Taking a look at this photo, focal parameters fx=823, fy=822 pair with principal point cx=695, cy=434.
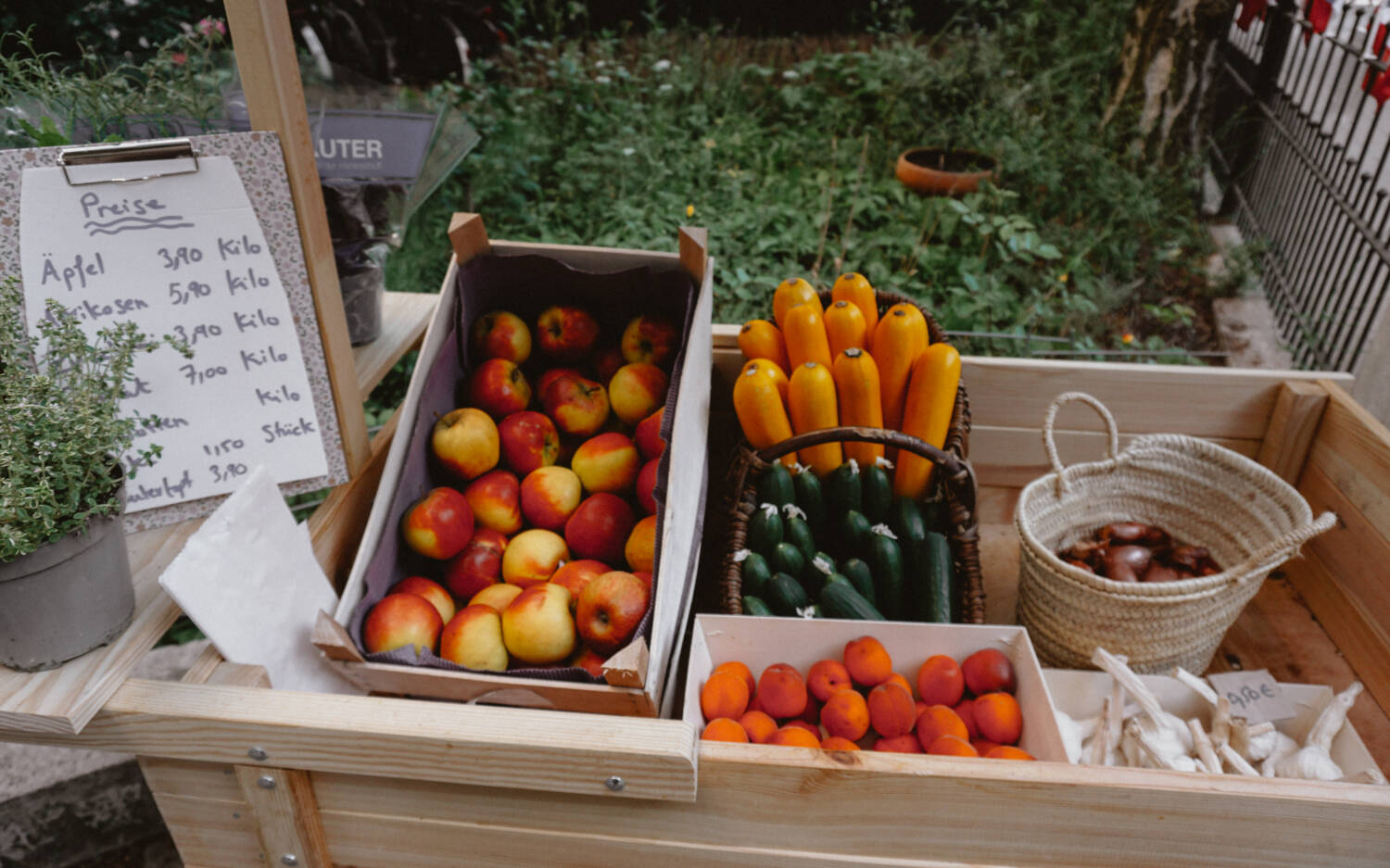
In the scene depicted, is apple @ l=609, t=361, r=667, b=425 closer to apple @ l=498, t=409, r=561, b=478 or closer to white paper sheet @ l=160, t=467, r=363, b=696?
apple @ l=498, t=409, r=561, b=478

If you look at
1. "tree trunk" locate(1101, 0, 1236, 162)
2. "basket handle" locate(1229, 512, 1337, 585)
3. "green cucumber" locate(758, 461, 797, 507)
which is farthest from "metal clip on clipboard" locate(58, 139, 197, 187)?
"tree trunk" locate(1101, 0, 1236, 162)

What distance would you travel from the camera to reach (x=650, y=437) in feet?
4.47

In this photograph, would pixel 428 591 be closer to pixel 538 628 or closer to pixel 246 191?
pixel 538 628

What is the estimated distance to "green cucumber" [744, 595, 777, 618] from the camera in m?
1.27

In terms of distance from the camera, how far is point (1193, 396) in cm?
162

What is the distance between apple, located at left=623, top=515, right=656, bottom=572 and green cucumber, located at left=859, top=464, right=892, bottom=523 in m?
0.38

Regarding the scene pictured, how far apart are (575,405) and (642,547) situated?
316 millimetres

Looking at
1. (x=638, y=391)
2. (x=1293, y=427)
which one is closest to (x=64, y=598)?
(x=638, y=391)

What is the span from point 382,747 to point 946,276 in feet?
10.3

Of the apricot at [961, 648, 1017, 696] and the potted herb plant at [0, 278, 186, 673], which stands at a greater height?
the potted herb plant at [0, 278, 186, 673]

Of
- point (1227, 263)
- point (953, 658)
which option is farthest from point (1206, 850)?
point (1227, 263)

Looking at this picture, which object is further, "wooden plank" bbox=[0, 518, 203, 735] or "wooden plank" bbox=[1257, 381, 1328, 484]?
"wooden plank" bbox=[1257, 381, 1328, 484]

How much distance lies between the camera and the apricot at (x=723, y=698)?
1.12 m

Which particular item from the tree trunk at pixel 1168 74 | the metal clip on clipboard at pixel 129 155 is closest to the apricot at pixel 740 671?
the metal clip on clipboard at pixel 129 155
